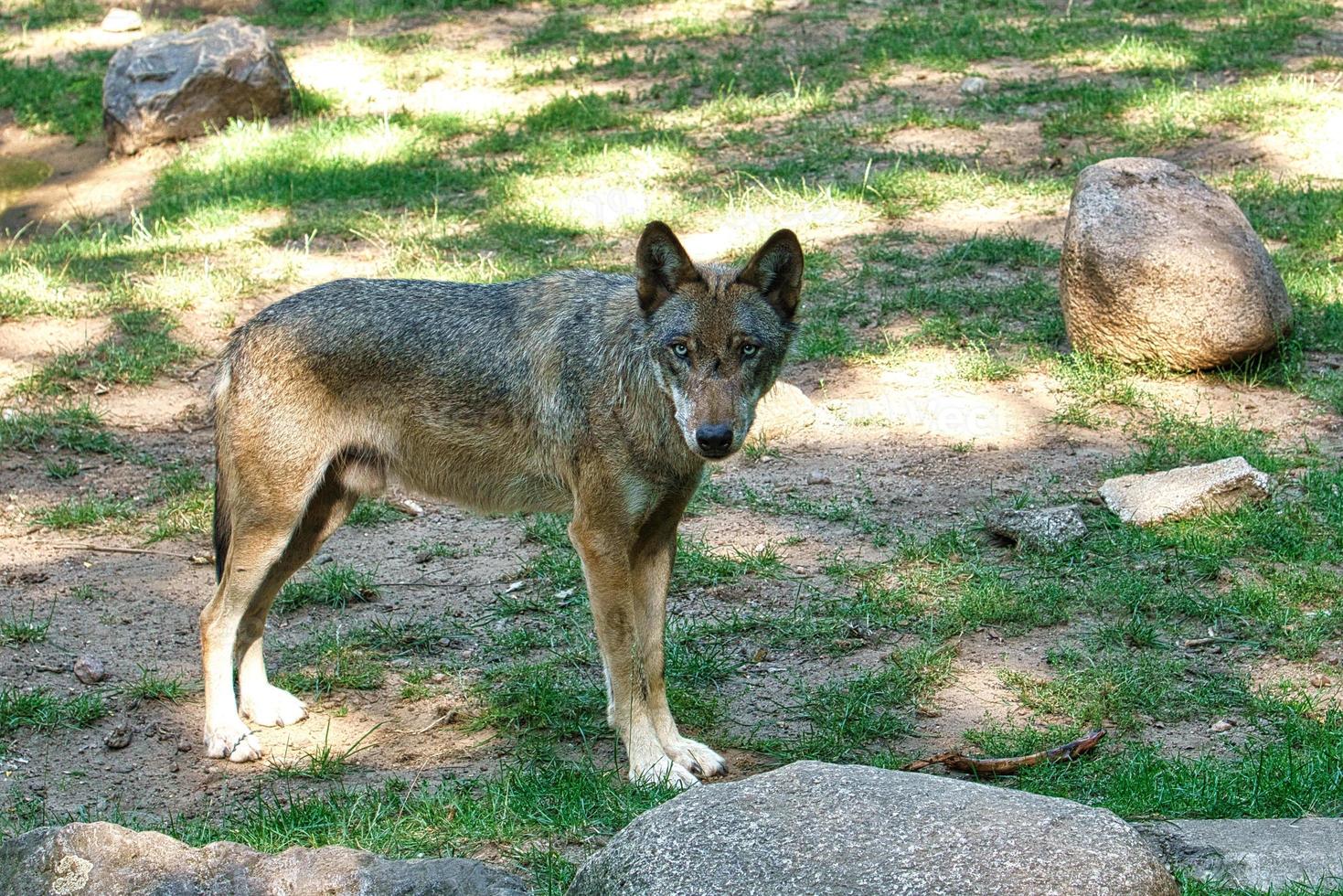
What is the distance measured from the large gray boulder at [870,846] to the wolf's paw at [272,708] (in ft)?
8.39

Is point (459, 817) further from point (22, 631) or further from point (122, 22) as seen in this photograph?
point (122, 22)

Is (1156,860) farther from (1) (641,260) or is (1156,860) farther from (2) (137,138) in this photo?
(2) (137,138)

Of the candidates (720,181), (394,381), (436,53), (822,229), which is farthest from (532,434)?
(436,53)

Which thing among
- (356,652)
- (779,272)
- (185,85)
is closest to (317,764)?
(356,652)

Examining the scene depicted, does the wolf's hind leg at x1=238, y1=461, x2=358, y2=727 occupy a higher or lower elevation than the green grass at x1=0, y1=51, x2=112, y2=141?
lower

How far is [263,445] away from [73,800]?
146cm

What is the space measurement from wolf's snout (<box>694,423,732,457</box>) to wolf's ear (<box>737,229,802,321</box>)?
642 millimetres

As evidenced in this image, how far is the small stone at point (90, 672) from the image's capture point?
19.8 ft

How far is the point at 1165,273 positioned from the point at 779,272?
3707 millimetres

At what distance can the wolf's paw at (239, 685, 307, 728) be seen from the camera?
5816mm

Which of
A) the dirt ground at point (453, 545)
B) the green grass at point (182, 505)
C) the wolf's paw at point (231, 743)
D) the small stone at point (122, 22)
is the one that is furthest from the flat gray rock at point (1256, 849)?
the small stone at point (122, 22)

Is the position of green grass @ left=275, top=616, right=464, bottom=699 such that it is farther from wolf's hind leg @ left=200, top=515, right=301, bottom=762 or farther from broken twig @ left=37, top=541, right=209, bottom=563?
broken twig @ left=37, top=541, right=209, bottom=563

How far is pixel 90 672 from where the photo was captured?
6039 millimetres

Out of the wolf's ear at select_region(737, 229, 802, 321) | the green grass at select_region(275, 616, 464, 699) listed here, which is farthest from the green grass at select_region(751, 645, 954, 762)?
the green grass at select_region(275, 616, 464, 699)
